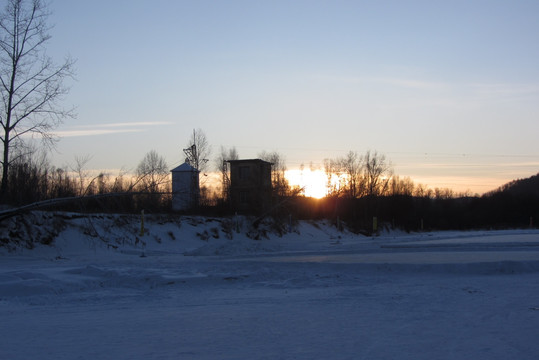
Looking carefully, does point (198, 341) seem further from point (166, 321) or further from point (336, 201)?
point (336, 201)

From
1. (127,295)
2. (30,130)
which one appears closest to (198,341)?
(127,295)

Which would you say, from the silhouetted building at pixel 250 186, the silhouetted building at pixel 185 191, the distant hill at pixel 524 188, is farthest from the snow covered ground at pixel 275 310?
the distant hill at pixel 524 188

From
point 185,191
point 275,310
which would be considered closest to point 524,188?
point 185,191

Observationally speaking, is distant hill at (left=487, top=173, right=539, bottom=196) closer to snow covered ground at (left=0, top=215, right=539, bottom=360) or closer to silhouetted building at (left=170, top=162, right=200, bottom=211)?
silhouetted building at (left=170, top=162, right=200, bottom=211)

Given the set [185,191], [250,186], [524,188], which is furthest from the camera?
[524,188]

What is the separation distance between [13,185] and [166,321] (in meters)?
17.0

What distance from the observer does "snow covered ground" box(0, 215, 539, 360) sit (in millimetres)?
7031

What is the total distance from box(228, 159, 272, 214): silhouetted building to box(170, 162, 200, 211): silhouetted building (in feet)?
18.1

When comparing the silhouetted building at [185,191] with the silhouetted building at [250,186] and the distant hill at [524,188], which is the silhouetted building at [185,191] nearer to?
the silhouetted building at [250,186]

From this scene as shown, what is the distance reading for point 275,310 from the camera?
988cm

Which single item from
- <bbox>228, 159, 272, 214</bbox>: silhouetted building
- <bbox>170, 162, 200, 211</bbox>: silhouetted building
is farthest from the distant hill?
<bbox>170, 162, 200, 211</bbox>: silhouetted building

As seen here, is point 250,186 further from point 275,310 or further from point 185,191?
point 275,310

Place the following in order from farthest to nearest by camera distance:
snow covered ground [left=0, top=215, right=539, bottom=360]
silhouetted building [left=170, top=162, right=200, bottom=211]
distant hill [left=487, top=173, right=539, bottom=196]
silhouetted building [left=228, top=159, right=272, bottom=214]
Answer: distant hill [left=487, top=173, right=539, bottom=196], silhouetted building [left=228, top=159, right=272, bottom=214], silhouetted building [left=170, top=162, right=200, bottom=211], snow covered ground [left=0, top=215, right=539, bottom=360]

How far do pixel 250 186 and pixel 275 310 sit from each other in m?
45.5
